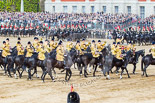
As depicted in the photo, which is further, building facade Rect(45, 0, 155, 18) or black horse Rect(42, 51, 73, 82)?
building facade Rect(45, 0, 155, 18)

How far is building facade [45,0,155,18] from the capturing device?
83938mm

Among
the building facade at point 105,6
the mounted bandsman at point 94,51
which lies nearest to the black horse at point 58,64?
the mounted bandsman at point 94,51

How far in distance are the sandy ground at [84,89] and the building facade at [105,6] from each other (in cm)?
5456

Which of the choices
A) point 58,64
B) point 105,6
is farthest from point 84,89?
point 105,6

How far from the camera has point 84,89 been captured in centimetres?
2511

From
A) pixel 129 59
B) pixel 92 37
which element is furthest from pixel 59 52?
pixel 92 37

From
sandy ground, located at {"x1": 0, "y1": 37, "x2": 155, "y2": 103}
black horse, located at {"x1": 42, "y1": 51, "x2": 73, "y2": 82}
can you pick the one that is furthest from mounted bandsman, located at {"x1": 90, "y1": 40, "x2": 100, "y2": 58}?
black horse, located at {"x1": 42, "y1": 51, "x2": 73, "y2": 82}

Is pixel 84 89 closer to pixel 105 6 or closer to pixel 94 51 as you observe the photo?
pixel 94 51

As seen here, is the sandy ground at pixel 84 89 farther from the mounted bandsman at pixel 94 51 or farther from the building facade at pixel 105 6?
the building facade at pixel 105 6

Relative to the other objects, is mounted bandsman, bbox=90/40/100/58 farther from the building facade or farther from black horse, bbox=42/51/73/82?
the building facade

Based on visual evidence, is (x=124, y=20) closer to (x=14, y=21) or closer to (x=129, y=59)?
(x=14, y=21)

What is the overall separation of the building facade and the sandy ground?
54565 mm

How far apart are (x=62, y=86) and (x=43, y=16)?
4787cm

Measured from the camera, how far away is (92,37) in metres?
62.5
